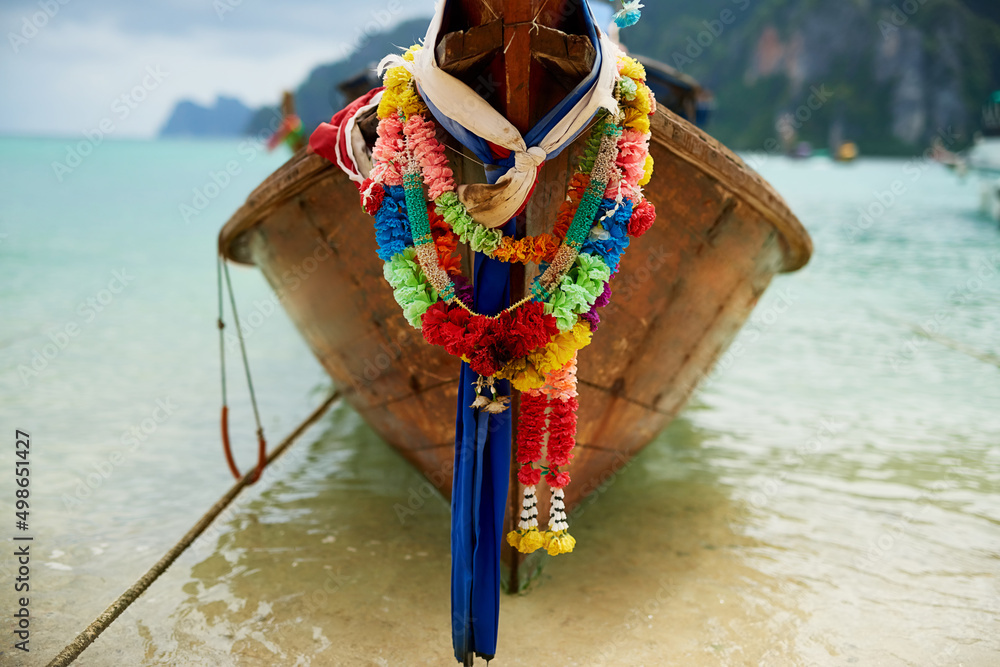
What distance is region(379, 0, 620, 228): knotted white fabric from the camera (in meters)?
2.10

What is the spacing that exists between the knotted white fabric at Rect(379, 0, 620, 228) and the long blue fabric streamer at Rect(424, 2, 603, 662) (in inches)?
7.0

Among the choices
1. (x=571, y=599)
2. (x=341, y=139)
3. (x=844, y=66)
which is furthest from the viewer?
(x=844, y=66)

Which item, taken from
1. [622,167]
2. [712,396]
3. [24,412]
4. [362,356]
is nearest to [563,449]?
[622,167]

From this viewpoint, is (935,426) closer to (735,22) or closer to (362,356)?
(362,356)

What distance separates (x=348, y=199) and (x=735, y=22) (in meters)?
88.4

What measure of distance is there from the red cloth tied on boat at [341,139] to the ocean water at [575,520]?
1.77 meters

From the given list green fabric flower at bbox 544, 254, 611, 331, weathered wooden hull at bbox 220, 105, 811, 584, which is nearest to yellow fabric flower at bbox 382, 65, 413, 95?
weathered wooden hull at bbox 220, 105, 811, 584

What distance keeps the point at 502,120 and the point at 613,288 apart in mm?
914

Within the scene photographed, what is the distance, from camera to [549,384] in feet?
7.84

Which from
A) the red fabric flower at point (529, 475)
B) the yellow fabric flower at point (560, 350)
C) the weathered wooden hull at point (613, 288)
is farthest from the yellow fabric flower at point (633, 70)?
the red fabric flower at point (529, 475)

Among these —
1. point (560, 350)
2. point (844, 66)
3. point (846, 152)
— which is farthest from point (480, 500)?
point (844, 66)

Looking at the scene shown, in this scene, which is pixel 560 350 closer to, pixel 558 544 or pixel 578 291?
pixel 578 291

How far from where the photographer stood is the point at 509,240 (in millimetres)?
2250

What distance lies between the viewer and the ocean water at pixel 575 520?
2805mm
